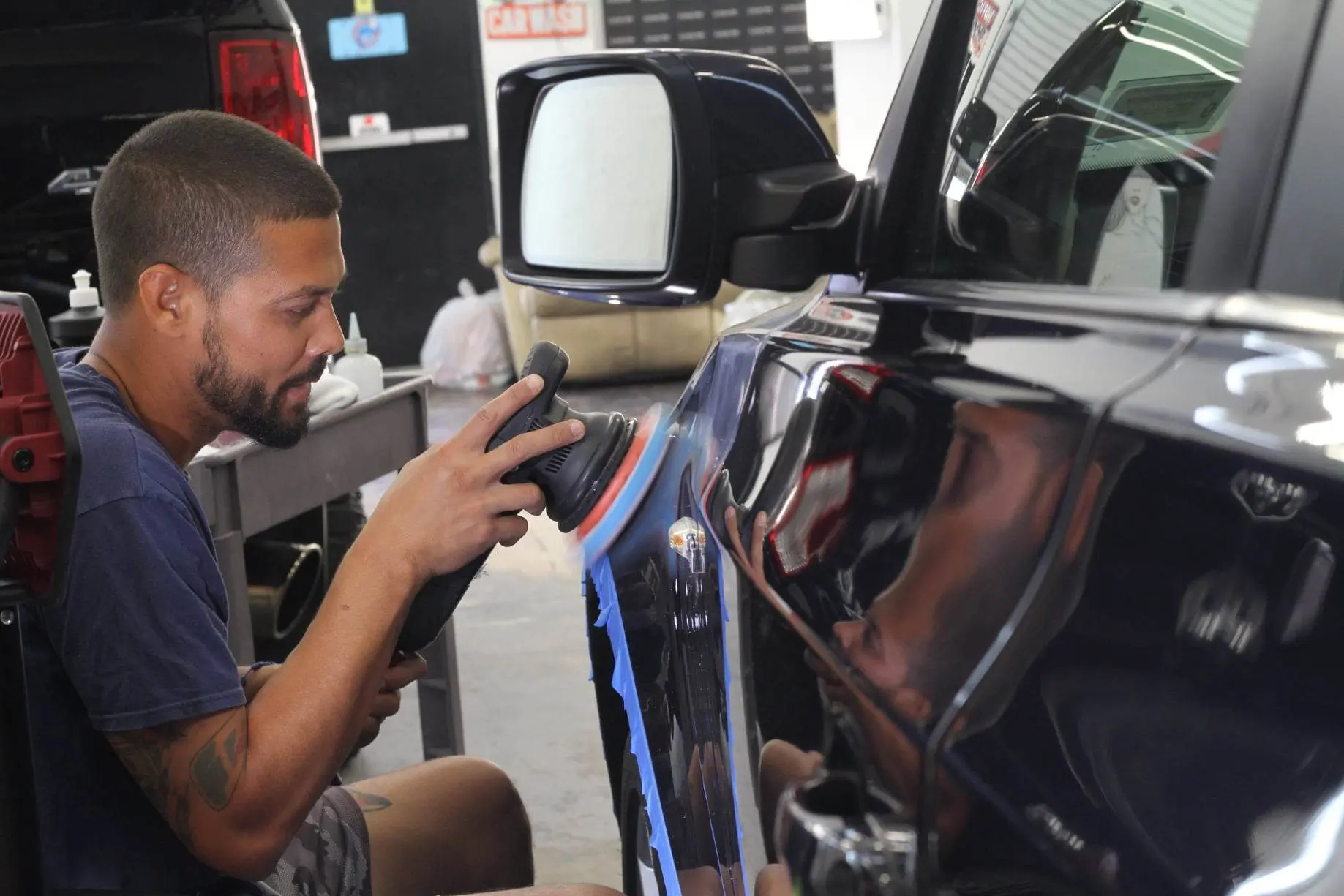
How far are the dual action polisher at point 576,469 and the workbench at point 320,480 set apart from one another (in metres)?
0.71

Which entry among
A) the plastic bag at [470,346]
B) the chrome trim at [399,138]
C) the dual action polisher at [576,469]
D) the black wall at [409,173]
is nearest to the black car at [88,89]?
the dual action polisher at [576,469]

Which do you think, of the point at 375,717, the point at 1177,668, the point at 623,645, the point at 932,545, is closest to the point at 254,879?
the point at 375,717

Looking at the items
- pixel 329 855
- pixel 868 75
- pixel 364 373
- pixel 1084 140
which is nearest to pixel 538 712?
pixel 364 373

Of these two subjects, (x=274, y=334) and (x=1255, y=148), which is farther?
(x=274, y=334)

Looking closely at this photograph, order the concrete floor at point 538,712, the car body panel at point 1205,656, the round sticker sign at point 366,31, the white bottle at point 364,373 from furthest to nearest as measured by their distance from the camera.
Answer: the round sticker sign at point 366,31 → the concrete floor at point 538,712 → the white bottle at point 364,373 → the car body panel at point 1205,656

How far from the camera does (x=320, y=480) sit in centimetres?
233

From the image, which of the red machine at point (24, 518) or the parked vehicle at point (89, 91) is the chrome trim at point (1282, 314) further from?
the parked vehicle at point (89, 91)

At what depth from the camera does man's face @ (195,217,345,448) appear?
1.27m

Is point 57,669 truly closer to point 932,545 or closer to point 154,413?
point 154,413

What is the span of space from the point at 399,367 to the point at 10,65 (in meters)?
5.41

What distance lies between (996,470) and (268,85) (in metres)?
2.52

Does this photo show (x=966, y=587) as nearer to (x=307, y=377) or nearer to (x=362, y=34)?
(x=307, y=377)

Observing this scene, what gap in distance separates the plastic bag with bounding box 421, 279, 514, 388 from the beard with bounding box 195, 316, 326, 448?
6.34 m

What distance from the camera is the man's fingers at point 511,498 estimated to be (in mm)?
1175
